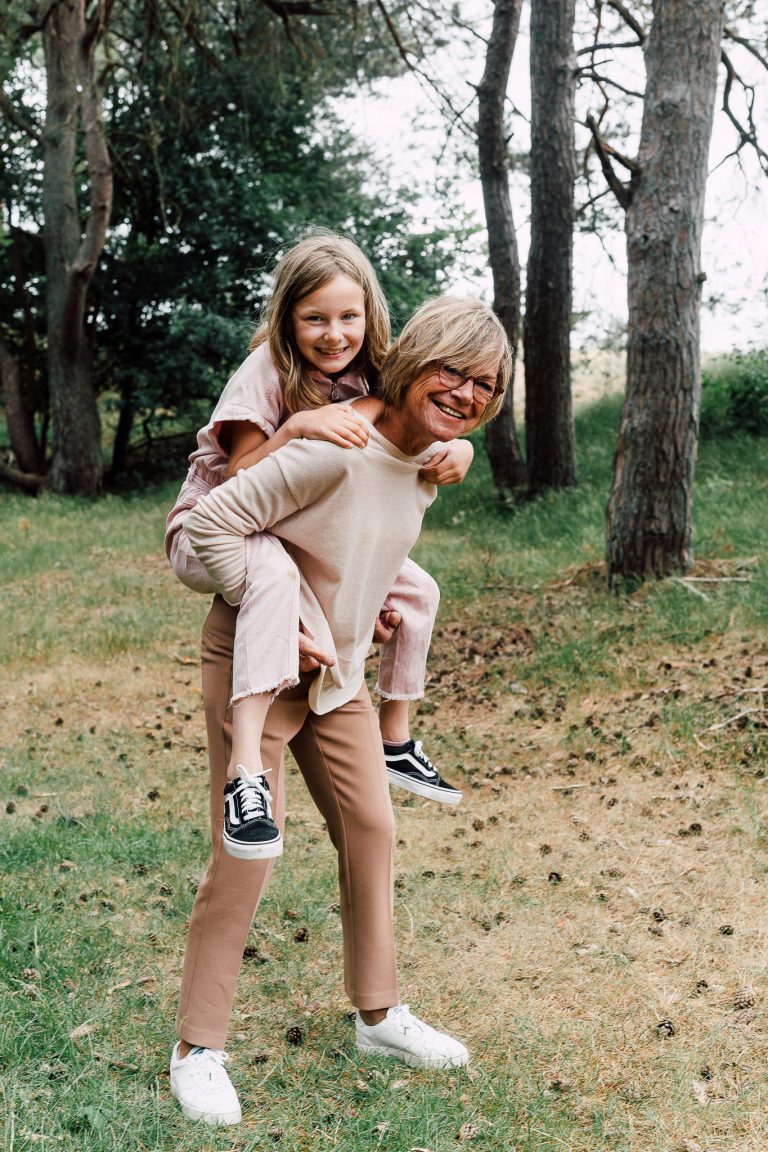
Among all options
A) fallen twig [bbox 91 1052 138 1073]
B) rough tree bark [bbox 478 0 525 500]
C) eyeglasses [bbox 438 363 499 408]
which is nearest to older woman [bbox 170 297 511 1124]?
eyeglasses [bbox 438 363 499 408]

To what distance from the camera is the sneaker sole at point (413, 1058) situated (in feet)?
10.1

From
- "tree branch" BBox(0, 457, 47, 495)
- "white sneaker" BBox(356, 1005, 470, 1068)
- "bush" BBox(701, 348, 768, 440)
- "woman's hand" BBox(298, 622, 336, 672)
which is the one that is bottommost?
"white sneaker" BBox(356, 1005, 470, 1068)

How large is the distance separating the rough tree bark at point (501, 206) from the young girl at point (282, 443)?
332 inches

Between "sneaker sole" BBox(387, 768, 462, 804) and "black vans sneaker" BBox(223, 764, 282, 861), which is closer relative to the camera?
"black vans sneaker" BBox(223, 764, 282, 861)

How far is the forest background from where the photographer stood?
10.7 ft

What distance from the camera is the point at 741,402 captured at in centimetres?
1386

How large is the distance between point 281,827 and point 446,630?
5.30m

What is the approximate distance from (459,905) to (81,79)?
40.4 feet

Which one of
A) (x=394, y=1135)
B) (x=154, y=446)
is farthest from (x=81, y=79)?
(x=394, y=1135)

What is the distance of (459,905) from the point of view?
4.41 m

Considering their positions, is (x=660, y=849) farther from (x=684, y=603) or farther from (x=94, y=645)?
(x=94, y=645)

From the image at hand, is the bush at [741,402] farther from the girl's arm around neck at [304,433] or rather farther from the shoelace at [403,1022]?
the girl's arm around neck at [304,433]

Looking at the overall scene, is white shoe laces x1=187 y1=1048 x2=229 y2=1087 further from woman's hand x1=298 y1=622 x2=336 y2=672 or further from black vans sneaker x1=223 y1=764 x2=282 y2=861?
woman's hand x1=298 y1=622 x2=336 y2=672

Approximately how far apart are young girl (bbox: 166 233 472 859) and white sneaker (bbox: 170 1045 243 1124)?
668 millimetres
